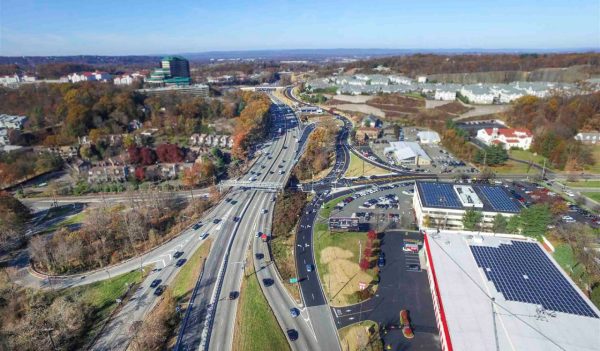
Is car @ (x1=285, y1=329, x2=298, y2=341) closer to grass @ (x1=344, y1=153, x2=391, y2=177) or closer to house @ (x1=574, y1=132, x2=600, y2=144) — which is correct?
grass @ (x1=344, y1=153, x2=391, y2=177)

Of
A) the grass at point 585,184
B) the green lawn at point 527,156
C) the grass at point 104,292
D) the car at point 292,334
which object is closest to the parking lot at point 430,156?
the green lawn at point 527,156

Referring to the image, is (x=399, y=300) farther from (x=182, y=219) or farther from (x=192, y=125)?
(x=192, y=125)

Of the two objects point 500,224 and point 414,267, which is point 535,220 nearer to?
point 500,224

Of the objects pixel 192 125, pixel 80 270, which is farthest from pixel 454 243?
pixel 192 125

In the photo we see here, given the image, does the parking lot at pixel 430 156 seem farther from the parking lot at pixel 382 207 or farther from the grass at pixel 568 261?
the grass at pixel 568 261

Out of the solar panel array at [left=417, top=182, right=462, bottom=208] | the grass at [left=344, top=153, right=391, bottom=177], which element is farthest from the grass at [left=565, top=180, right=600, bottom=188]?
the grass at [left=344, top=153, right=391, bottom=177]

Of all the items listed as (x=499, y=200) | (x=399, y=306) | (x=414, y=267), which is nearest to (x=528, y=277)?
(x=414, y=267)
